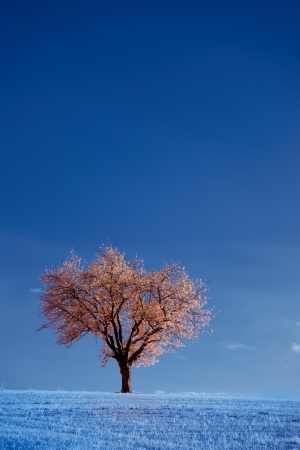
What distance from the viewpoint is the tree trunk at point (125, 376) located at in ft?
121

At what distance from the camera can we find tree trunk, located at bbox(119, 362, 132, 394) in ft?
121

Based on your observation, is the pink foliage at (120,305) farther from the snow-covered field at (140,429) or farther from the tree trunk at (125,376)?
the snow-covered field at (140,429)

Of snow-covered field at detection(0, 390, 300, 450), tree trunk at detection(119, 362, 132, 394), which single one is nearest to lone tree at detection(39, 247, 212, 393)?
tree trunk at detection(119, 362, 132, 394)

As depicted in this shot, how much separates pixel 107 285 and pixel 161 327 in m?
5.44

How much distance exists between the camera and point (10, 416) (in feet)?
30.2

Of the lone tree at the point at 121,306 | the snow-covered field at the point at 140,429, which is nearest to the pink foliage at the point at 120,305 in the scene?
the lone tree at the point at 121,306

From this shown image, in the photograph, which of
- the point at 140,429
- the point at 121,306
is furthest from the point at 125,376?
the point at 140,429

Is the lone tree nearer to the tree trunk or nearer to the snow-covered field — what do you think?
the tree trunk

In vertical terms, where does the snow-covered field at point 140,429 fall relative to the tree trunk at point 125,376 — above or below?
below

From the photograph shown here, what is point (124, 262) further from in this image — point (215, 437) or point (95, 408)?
point (215, 437)

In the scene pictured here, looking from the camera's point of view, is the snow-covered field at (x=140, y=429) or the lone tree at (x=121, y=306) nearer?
the snow-covered field at (x=140, y=429)

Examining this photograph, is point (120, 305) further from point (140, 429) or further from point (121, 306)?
point (140, 429)

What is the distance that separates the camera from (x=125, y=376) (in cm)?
3741

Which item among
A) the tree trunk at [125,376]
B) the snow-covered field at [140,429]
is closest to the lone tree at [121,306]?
the tree trunk at [125,376]
